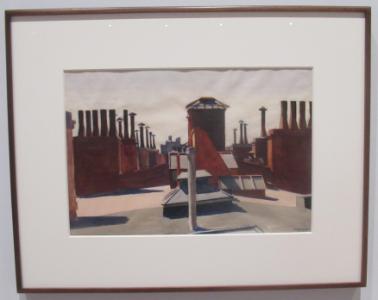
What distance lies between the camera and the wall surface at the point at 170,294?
56cm

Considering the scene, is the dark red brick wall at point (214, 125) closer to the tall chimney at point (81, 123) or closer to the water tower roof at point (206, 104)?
the water tower roof at point (206, 104)

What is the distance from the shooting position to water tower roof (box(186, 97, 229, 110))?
54 cm

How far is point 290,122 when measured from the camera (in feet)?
1.80

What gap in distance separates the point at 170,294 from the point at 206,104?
14.0 inches

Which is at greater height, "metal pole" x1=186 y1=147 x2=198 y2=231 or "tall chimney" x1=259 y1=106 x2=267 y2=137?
"tall chimney" x1=259 y1=106 x2=267 y2=137

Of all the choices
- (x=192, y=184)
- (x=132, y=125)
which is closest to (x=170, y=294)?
(x=192, y=184)

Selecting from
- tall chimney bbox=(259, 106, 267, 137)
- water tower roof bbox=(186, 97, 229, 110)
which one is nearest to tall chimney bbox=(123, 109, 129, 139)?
water tower roof bbox=(186, 97, 229, 110)

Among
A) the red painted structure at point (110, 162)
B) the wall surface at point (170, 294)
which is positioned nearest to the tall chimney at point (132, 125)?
the red painted structure at point (110, 162)

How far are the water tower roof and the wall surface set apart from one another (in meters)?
0.17

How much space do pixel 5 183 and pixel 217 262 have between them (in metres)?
0.41

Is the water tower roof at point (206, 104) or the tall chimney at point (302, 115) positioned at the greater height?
the water tower roof at point (206, 104)

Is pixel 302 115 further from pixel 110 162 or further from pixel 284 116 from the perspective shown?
pixel 110 162

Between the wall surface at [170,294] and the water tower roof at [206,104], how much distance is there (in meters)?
0.17

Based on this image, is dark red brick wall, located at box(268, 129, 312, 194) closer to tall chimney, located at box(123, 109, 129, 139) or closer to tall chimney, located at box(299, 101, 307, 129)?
tall chimney, located at box(299, 101, 307, 129)
